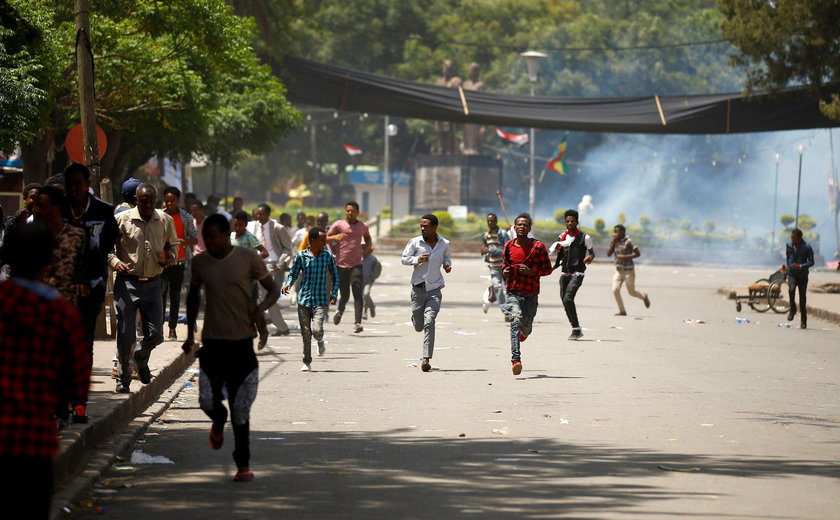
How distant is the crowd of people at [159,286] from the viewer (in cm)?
492

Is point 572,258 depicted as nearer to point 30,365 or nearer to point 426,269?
point 426,269

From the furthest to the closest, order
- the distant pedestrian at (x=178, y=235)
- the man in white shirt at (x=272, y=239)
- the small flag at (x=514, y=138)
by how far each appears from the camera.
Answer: the small flag at (x=514, y=138) < the man in white shirt at (x=272, y=239) < the distant pedestrian at (x=178, y=235)

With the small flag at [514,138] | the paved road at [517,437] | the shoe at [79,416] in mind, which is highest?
the small flag at [514,138]

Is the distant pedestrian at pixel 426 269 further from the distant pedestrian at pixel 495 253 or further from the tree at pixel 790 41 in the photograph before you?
the tree at pixel 790 41

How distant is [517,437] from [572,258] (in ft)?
32.3

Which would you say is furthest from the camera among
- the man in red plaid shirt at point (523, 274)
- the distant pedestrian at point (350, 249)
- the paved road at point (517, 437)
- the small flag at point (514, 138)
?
the small flag at point (514, 138)

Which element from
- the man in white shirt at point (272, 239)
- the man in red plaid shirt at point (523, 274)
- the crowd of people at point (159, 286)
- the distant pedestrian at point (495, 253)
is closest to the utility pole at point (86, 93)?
the crowd of people at point (159, 286)

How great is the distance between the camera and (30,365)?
4.90m

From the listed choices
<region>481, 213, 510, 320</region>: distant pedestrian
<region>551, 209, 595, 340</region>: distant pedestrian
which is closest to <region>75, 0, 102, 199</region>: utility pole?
<region>551, 209, 595, 340</region>: distant pedestrian

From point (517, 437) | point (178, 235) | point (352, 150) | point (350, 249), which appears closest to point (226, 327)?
point (517, 437)

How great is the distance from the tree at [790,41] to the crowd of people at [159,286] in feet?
31.8

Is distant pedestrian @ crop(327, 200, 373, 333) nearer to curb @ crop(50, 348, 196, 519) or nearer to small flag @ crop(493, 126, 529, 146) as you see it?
curb @ crop(50, 348, 196, 519)

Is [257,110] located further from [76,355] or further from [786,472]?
[76,355]

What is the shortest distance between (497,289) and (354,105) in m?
11.5
